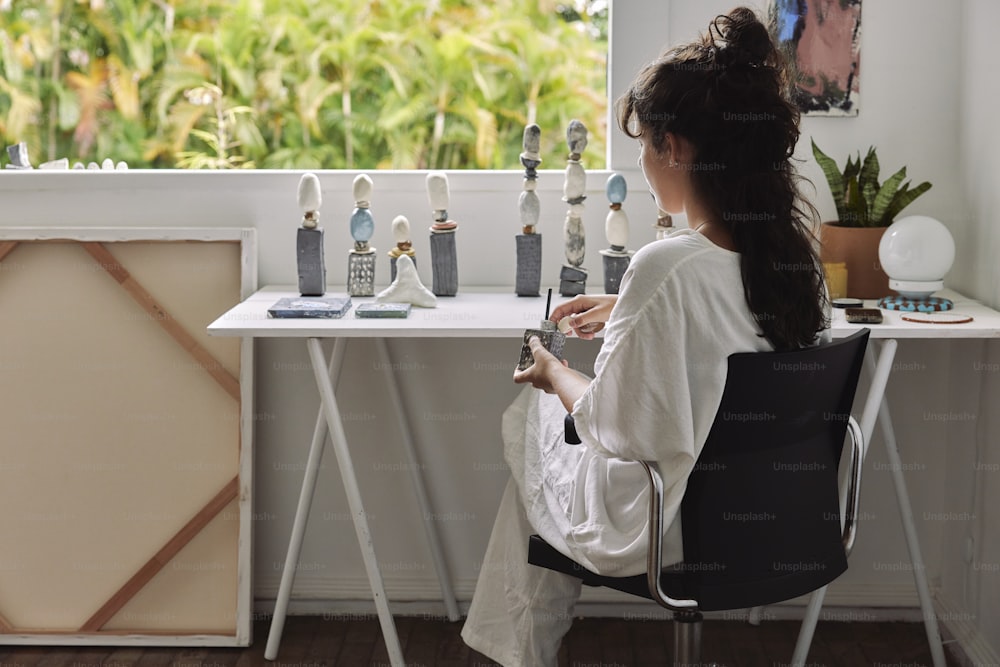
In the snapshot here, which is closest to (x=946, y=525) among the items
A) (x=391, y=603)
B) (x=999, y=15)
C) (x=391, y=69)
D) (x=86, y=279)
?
(x=999, y=15)

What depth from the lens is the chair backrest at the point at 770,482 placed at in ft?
4.83

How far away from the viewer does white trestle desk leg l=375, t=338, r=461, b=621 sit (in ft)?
8.31

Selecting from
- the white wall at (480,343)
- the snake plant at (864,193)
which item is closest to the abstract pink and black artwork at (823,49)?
the white wall at (480,343)

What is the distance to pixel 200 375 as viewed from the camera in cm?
254

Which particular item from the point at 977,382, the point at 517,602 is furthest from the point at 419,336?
the point at 977,382

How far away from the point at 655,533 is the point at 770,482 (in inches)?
7.4

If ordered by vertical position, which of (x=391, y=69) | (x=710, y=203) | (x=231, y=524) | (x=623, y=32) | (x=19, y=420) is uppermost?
(x=391, y=69)

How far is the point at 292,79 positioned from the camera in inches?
265

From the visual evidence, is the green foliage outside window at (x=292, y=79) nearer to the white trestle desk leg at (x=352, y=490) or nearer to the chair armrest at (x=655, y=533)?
the white trestle desk leg at (x=352, y=490)

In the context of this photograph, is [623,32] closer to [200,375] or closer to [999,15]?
[999,15]

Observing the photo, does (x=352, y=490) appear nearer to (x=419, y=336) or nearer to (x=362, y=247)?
(x=419, y=336)

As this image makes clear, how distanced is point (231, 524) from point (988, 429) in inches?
71.0

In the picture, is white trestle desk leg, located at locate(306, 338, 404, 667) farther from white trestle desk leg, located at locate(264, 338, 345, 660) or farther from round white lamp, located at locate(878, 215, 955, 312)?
round white lamp, located at locate(878, 215, 955, 312)

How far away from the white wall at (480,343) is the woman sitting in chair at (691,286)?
91cm
